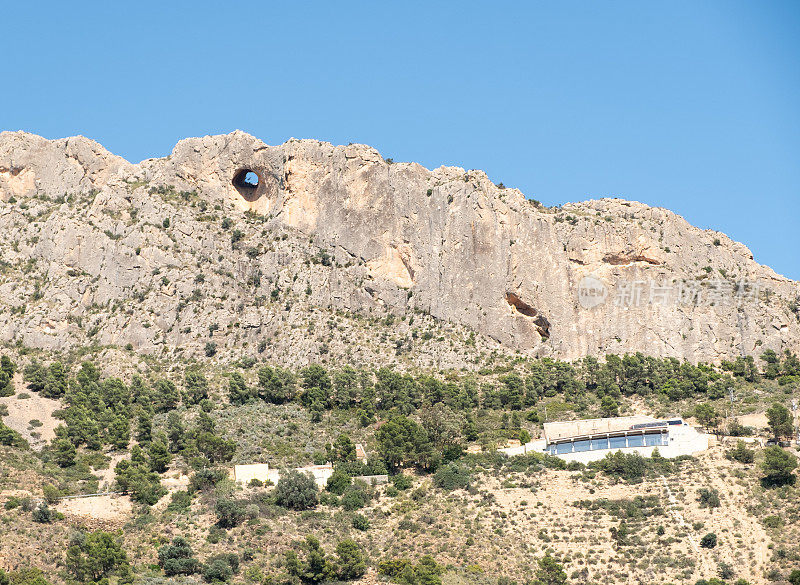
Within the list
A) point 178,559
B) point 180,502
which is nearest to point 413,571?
point 178,559

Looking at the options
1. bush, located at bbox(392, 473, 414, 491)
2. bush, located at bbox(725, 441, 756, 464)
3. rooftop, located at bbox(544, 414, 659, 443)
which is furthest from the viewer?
rooftop, located at bbox(544, 414, 659, 443)

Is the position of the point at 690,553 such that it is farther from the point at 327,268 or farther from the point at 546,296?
the point at 327,268

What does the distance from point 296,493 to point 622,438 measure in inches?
1096

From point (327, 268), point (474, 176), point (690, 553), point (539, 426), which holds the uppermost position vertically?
point (474, 176)

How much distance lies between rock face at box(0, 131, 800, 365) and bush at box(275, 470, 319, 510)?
2802 cm

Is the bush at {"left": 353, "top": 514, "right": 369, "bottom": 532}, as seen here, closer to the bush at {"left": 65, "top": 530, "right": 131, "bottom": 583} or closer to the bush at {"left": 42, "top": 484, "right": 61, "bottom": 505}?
the bush at {"left": 65, "top": 530, "right": 131, "bottom": 583}

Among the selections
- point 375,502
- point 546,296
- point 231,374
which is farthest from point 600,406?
point 231,374

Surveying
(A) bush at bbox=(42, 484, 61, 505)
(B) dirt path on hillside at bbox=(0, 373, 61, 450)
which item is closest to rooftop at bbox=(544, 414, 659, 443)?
(A) bush at bbox=(42, 484, 61, 505)

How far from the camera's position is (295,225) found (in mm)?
127875

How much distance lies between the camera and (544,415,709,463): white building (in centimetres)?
9631

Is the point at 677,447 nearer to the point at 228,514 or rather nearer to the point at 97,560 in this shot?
the point at 228,514

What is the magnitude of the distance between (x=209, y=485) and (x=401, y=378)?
1077 inches

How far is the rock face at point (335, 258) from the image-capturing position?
119m

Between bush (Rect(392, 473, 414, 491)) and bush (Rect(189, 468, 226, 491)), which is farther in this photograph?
bush (Rect(392, 473, 414, 491))
